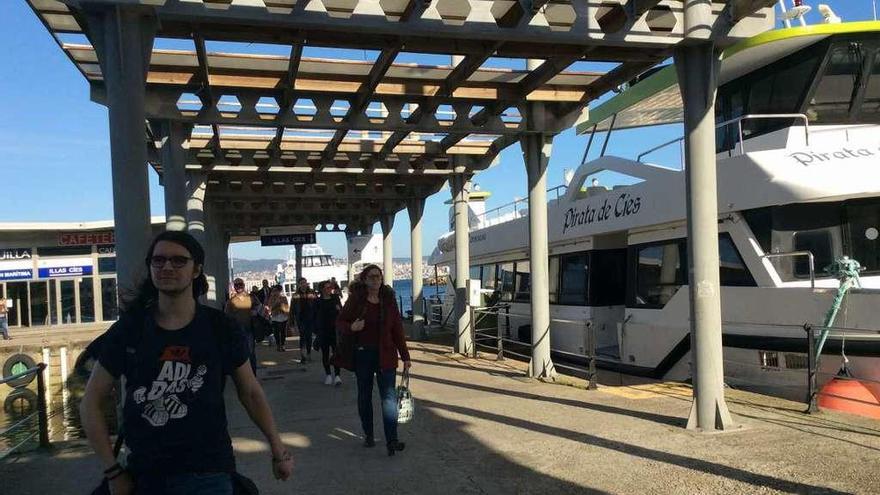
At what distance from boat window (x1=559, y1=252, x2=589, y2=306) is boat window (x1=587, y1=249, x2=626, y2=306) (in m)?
0.22

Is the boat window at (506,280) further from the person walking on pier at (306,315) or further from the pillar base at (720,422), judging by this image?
the pillar base at (720,422)

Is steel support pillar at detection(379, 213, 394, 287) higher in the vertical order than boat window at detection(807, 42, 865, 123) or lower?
lower

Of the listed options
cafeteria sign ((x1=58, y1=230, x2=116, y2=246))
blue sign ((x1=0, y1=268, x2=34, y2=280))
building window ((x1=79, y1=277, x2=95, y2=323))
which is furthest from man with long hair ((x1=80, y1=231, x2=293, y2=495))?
blue sign ((x1=0, y1=268, x2=34, y2=280))

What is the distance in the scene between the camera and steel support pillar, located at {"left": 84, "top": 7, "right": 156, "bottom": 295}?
541 cm

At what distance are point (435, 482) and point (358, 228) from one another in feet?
72.1

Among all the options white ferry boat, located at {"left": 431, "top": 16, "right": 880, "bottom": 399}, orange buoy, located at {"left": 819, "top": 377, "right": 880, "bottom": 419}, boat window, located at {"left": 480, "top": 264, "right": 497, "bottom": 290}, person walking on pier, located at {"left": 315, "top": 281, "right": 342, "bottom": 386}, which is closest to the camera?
orange buoy, located at {"left": 819, "top": 377, "right": 880, "bottom": 419}

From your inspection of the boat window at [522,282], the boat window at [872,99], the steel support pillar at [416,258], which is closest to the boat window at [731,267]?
the boat window at [872,99]

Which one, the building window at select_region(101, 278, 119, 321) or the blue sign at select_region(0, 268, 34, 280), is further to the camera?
the building window at select_region(101, 278, 119, 321)

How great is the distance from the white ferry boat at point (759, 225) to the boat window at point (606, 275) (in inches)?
0.9

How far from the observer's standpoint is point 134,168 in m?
5.47

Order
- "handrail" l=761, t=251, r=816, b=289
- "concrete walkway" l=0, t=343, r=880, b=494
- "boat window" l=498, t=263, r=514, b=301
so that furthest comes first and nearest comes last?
"boat window" l=498, t=263, r=514, b=301 < "handrail" l=761, t=251, r=816, b=289 < "concrete walkway" l=0, t=343, r=880, b=494

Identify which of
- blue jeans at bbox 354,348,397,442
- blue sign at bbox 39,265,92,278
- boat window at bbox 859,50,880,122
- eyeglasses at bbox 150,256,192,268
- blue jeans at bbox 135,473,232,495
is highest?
boat window at bbox 859,50,880,122

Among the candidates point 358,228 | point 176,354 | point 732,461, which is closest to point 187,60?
point 176,354

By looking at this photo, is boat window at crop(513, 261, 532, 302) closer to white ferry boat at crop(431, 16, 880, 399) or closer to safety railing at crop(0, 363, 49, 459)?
white ferry boat at crop(431, 16, 880, 399)
